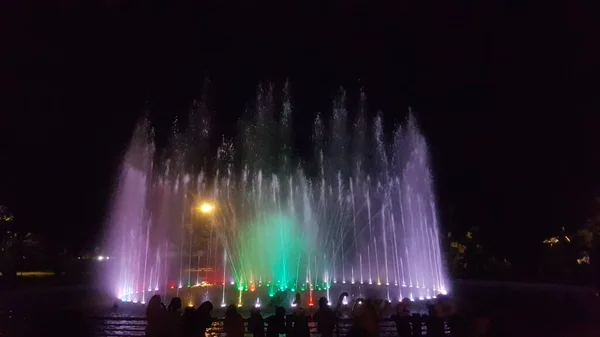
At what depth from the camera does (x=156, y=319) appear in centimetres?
904

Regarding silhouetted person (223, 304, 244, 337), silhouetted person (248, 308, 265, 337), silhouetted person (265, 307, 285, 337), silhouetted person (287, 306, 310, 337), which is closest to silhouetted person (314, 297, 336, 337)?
silhouetted person (287, 306, 310, 337)

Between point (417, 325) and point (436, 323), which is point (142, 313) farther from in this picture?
point (436, 323)

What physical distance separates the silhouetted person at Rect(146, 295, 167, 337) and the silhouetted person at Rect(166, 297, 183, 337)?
9 centimetres

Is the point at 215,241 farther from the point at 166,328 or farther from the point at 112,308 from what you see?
the point at 166,328

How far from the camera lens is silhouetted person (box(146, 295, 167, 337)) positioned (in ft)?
29.4

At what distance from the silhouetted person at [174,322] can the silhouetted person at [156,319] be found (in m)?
0.09

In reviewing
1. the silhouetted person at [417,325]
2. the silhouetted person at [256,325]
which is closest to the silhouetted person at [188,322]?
the silhouetted person at [256,325]

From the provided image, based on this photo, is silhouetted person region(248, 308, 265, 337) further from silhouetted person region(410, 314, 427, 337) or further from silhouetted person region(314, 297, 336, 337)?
silhouetted person region(410, 314, 427, 337)

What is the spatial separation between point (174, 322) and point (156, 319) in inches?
13.3

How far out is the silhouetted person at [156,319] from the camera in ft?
29.4

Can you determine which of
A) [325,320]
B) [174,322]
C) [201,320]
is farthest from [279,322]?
[174,322]

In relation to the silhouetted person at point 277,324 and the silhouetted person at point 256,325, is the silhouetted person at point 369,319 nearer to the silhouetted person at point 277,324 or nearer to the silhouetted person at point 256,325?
the silhouetted person at point 277,324

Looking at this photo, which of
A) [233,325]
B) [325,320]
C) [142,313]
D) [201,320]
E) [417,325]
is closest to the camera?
[201,320]

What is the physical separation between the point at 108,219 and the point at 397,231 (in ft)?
84.5
